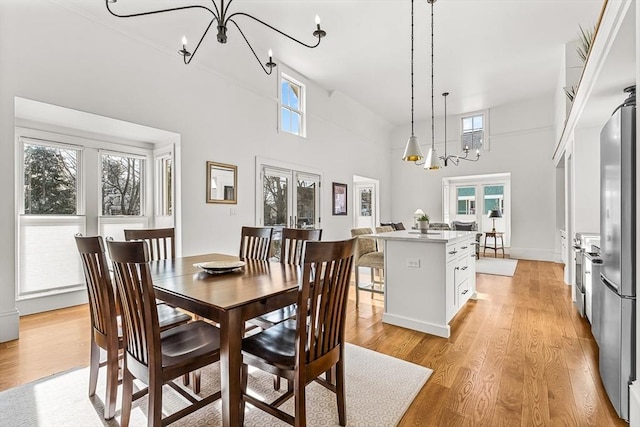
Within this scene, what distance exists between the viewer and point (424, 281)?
2910mm

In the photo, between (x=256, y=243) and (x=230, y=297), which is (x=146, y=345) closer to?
(x=230, y=297)

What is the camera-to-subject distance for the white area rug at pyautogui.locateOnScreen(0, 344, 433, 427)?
166cm

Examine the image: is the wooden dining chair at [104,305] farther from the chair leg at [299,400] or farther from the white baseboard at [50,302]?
the white baseboard at [50,302]

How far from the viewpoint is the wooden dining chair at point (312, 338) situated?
1.33 m

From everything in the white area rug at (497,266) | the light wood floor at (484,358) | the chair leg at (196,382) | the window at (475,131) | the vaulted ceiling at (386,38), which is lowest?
the light wood floor at (484,358)

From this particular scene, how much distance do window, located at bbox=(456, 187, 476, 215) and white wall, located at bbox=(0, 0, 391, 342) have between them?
4111 mm

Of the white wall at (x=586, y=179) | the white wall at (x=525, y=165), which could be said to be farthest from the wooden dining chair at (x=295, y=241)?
the white wall at (x=525, y=165)

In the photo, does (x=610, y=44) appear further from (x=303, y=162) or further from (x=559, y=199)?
(x=559, y=199)

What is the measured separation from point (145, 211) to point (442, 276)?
3.95 metres

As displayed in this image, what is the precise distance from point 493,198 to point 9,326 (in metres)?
9.18

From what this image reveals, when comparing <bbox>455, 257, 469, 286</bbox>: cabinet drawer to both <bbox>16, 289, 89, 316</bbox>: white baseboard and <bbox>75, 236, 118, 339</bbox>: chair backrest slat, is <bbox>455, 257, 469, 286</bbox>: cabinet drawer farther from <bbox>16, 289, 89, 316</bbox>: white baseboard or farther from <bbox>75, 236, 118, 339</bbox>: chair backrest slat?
<bbox>16, 289, 89, 316</bbox>: white baseboard

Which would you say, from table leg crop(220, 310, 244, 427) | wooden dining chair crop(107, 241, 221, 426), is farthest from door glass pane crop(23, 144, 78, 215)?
table leg crop(220, 310, 244, 427)

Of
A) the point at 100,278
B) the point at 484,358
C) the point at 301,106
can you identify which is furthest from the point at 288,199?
the point at 100,278

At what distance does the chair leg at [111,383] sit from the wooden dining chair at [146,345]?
138mm
